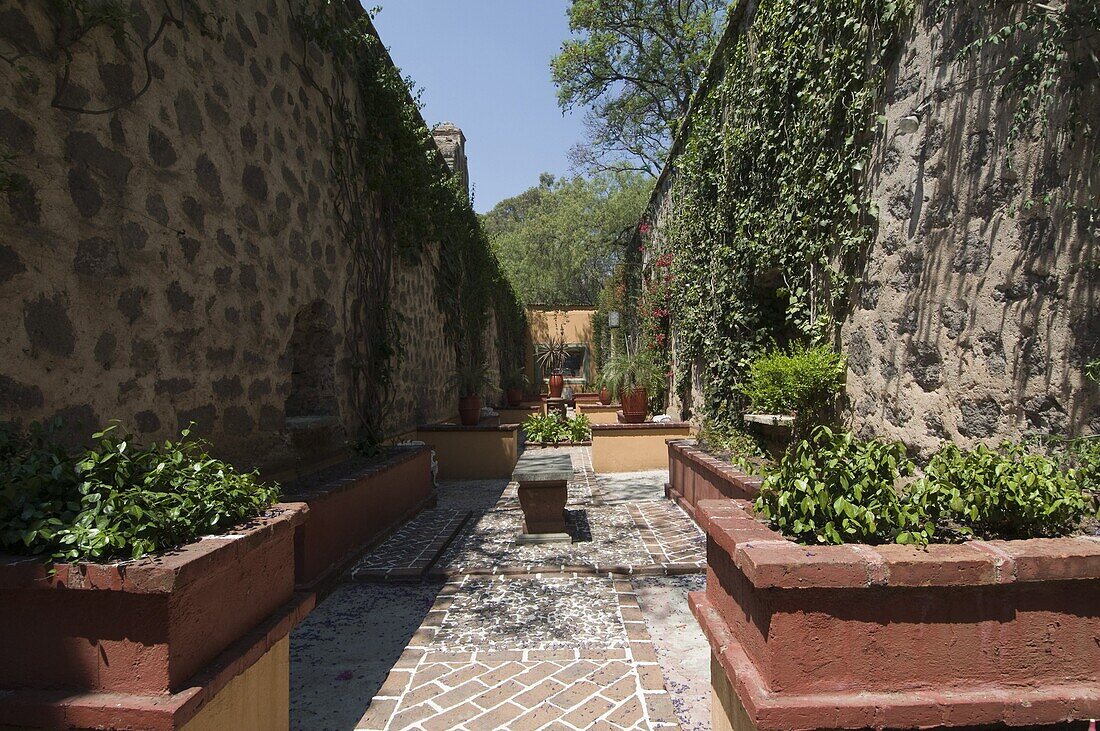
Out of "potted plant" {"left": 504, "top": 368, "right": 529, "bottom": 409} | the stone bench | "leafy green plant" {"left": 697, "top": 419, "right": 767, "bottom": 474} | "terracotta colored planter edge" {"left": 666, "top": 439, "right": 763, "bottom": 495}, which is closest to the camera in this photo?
"terracotta colored planter edge" {"left": 666, "top": 439, "right": 763, "bottom": 495}

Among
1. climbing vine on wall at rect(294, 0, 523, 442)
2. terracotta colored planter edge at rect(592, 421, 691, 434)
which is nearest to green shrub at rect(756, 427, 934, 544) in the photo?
climbing vine on wall at rect(294, 0, 523, 442)

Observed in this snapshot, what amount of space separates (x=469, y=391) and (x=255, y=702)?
8046mm

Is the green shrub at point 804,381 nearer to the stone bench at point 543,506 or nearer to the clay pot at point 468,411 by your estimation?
the stone bench at point 543,506

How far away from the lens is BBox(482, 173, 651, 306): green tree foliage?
26344 mm

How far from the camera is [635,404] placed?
8.88 metres

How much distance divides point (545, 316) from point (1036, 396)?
20696 mm

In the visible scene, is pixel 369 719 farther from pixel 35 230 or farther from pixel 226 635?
pixel 35 230

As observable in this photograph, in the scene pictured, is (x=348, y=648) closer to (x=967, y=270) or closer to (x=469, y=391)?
(x=967, y=270)

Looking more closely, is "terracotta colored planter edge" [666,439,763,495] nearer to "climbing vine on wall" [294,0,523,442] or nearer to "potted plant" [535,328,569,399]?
"climbing vine on wall" [294,0,523,442]

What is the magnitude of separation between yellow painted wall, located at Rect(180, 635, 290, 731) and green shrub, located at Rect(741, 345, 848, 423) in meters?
3.38

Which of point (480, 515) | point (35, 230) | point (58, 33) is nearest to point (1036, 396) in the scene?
point (35, 230)

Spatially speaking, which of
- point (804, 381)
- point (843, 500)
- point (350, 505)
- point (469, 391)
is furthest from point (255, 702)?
point (469, 391)

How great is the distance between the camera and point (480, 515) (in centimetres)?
641

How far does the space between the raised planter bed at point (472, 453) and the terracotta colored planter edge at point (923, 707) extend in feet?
23.7
